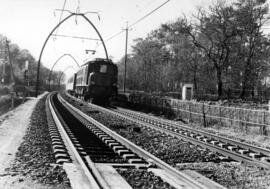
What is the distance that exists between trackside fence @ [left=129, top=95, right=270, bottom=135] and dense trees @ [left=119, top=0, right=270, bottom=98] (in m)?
16.6

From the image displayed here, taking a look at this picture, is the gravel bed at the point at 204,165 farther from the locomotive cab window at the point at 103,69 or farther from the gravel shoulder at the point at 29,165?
the locomotive cab window at the point at 103,69

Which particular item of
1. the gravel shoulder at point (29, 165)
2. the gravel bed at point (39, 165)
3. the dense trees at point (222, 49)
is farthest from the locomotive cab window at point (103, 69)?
the gravel bed at point (39, 165)

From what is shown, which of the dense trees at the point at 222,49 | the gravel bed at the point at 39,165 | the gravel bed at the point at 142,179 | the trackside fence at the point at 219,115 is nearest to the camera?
the gravel bed at the point at 142,179

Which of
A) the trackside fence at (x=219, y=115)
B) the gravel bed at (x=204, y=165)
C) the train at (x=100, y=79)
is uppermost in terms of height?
the train at (x=100, y=79)

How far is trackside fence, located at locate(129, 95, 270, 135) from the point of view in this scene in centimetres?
1580

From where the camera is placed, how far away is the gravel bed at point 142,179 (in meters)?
6.50

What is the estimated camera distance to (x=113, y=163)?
849 centimetres

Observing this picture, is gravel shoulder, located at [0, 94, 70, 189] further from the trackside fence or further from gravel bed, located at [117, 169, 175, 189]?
the trackside fence

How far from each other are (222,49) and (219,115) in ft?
78.1

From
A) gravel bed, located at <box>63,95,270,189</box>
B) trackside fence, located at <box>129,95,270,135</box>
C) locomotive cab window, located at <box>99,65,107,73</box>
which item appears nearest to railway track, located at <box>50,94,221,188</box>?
gravel bed, located at <box>63,95,270,189</box>

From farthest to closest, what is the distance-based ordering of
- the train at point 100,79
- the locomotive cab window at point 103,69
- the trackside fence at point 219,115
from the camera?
the locomotive cab window at point 103,69 < the train at point 100,79 < the trackside fence at point 219,115

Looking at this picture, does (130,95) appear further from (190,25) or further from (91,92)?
(190,25)

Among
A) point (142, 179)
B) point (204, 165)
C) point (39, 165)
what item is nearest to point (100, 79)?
point (204, 165)

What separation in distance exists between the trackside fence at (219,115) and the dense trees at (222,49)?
54.5 ft
